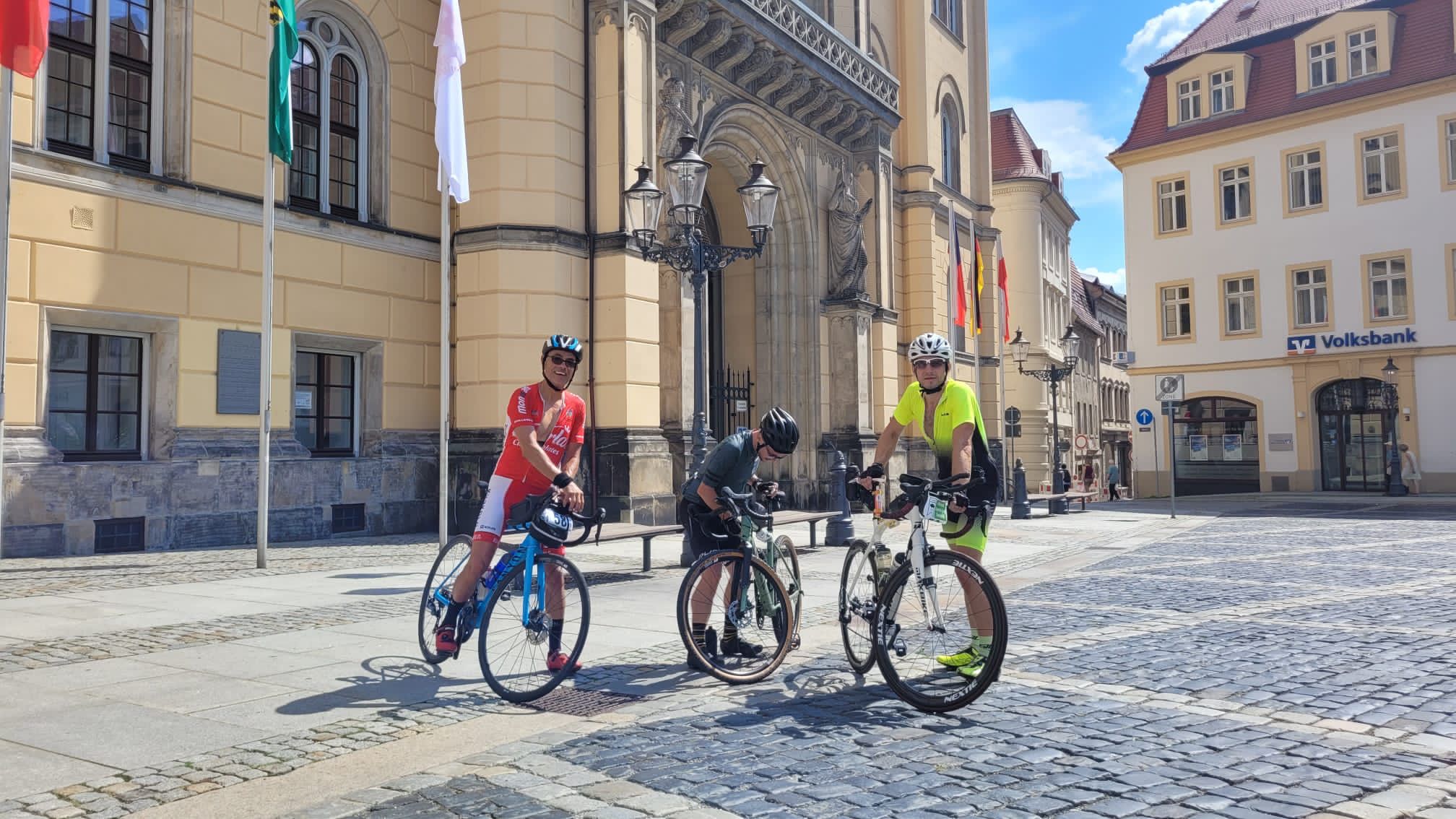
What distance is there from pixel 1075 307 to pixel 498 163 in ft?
173

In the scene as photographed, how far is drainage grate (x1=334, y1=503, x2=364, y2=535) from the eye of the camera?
15.0m

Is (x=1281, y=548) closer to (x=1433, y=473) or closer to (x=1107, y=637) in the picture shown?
(x=1107, y=637)

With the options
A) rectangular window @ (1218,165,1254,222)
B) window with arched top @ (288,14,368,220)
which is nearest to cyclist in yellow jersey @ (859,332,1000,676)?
window with arched top @ (288,14,368,220)

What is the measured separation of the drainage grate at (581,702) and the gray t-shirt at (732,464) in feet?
3.95

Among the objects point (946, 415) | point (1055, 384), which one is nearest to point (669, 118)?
point (1055, 384)

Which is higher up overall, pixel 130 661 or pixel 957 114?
pixel 957 114

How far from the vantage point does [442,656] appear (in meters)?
6.09

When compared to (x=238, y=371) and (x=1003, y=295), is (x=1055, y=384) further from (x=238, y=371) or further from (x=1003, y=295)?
(x=238, y=371)

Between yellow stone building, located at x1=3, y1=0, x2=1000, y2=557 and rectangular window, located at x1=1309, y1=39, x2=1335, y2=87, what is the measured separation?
19.0 metres

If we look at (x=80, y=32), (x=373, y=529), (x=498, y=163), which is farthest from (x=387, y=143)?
(x=373, y=529)

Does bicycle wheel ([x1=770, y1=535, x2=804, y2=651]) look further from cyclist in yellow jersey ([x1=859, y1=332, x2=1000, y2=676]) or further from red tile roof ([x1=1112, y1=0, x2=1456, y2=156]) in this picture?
red tile roof ([x1=1112, y1=0, x2=1456, y2=156])

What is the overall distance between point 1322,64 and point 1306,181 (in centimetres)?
364

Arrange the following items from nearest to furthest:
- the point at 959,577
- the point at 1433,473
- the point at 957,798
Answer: the point at 957,798, the point at 959,577, the point at 1433,473

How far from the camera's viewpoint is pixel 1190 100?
3688 cm
